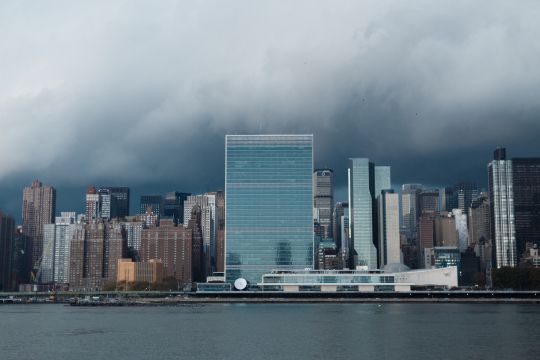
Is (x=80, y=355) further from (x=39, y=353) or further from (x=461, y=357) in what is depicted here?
Answer: (x=461, y=357)

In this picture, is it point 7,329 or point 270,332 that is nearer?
point 270,332

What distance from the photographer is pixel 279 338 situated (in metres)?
108

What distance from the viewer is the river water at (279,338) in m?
90.7

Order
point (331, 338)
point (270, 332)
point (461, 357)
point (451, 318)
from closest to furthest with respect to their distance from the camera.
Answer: point (461, 357) → point (331, 338) → point (270, 332) → point (451, 318)

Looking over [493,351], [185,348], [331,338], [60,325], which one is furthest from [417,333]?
[60,325]

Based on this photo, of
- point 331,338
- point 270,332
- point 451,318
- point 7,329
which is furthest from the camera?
point 451,318

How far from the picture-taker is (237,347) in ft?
320

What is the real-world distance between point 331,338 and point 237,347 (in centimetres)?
1584

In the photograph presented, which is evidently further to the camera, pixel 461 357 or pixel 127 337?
pixel 127 337

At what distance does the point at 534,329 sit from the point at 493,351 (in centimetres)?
3101

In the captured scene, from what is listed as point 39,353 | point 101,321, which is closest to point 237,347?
point 39,353

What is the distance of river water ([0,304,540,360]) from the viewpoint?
90.7 m

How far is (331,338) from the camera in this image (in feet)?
353

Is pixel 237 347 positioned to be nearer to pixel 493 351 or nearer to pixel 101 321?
pixel 493 351
